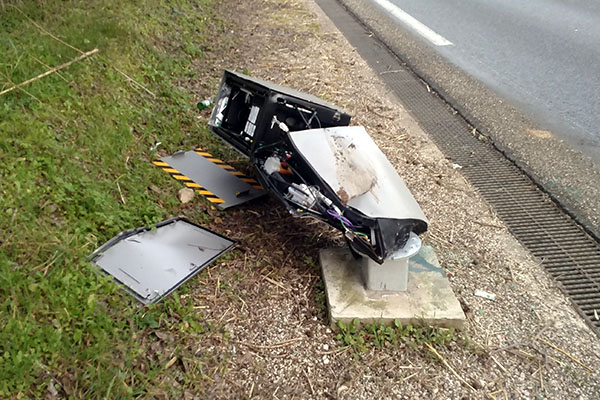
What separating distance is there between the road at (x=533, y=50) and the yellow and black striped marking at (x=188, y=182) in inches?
134

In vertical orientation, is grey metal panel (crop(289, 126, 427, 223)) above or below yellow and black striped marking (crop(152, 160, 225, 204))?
above

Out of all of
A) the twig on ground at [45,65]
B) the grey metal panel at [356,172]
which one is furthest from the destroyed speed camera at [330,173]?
the twig on ground at [45,65]

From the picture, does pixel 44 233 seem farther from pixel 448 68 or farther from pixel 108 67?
pixel 448 68

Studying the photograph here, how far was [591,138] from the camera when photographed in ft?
15.3

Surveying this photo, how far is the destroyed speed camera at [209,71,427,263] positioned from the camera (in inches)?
102

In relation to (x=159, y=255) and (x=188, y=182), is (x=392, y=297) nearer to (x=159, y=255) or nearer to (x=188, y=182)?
(x=159, y=255)

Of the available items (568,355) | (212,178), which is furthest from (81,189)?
(568,355)

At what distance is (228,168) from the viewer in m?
3.80

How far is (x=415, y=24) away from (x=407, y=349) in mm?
6840

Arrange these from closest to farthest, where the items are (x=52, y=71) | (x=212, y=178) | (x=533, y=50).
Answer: (x=212, y=178) → (x=52, y=71) → (x=533, y=50)

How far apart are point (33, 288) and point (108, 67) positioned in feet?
8.36

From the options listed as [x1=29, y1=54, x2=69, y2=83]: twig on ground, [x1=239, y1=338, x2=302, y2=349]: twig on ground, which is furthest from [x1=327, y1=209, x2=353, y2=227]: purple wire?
[x1=29, y1=54, x2=69, y2=83]: twig on ground

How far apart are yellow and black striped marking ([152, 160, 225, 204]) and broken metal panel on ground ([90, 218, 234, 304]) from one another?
1.10 ft

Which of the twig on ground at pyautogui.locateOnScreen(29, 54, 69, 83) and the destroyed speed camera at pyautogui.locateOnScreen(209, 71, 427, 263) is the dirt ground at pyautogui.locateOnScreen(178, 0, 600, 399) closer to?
the destroyed speed camera at pyautogui.locateOnScreen(209, 71, 427, 263)
